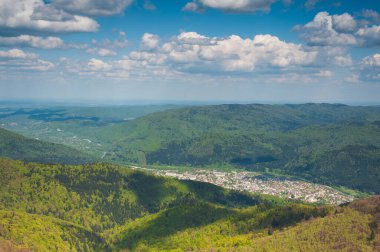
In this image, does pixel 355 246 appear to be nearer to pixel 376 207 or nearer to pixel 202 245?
pixel 376 207

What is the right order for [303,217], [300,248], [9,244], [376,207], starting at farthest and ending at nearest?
[303,217], [9,244], [376,207], [300,248]

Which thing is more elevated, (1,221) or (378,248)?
(378,248)

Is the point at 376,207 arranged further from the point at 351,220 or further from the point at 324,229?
the point at 324,229

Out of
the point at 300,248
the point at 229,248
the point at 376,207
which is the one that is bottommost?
the point at 229,248

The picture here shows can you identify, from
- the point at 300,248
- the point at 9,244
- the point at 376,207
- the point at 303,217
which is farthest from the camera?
the point at 303,217

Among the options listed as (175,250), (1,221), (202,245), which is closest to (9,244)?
(1,221)

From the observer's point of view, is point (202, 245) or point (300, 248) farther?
point (202, 245)

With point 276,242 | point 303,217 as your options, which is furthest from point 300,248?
point 303,217

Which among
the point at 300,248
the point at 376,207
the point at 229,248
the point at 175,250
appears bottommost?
the point at 175,250

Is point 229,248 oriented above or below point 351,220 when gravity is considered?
below
